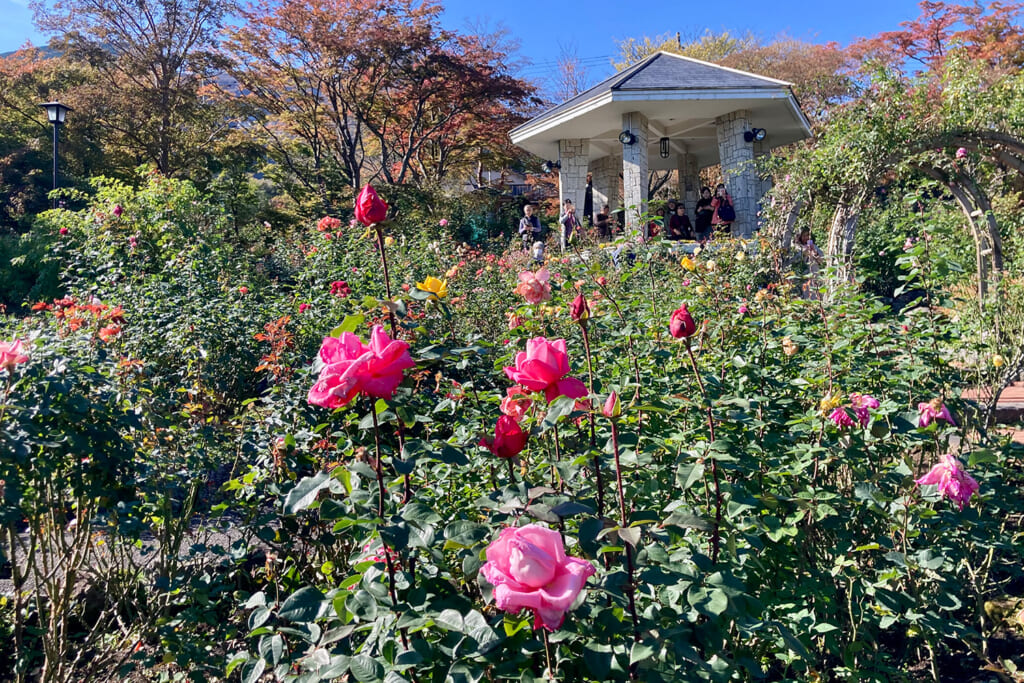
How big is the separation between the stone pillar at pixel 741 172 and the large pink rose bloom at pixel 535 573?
11.4 meters

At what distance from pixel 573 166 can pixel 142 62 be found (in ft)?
35.9

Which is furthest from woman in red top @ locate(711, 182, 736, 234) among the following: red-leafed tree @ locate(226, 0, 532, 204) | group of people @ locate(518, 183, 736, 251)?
red-leafed tree @ locate(226, 0, 532, 204)

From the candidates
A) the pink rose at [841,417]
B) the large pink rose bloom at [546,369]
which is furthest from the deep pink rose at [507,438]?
the pink rose at [841,417]

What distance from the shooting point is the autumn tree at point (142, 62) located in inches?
631

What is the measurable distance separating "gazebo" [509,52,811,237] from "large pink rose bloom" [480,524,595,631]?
9437 millimetres

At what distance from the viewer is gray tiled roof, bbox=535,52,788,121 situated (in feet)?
36.7

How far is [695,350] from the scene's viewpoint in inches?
108

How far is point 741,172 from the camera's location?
1159 cm

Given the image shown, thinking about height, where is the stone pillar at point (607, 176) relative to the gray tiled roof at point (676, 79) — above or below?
below

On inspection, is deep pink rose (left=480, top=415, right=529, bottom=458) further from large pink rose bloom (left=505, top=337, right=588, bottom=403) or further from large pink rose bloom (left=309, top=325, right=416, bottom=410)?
large pink rose bloom (left=309, top=325, right=416, bottom=410)

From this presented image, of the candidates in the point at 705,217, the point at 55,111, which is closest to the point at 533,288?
the point at 705,217

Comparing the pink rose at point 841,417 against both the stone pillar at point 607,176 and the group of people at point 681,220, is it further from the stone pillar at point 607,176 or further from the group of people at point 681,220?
the stone pillar at point 607,176

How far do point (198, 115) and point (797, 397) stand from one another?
18278 mm

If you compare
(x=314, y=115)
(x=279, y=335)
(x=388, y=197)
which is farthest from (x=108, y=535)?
(x=314, y=115)
